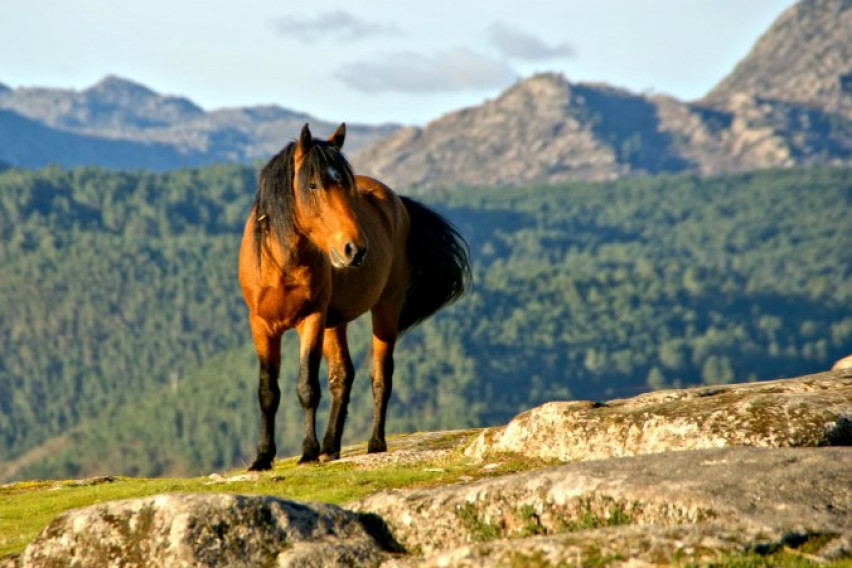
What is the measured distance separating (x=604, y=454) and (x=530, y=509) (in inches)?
161

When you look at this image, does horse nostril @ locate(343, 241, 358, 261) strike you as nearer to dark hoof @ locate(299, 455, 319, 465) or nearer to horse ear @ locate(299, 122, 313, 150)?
horse ear @ locate(299, 122, 313, 150)

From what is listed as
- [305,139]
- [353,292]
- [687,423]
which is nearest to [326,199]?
[305,139]

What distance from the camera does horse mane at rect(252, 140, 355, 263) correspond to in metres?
17.7

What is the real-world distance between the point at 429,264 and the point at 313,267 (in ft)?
17.1

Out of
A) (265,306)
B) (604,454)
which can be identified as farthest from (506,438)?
(265,306)

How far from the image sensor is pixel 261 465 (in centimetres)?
1836

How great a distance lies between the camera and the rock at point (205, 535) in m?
11.0

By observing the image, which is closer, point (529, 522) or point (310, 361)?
point (529, 522)

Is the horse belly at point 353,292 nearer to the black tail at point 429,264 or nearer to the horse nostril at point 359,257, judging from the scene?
the black tail at point 429,264

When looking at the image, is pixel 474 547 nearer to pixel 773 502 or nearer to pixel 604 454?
pixel 773 502

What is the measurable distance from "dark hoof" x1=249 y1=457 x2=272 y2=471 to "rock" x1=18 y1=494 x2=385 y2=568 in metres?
6.54

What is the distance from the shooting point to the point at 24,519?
15.5 metres

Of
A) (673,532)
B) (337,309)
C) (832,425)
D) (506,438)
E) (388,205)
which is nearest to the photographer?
(673,532)

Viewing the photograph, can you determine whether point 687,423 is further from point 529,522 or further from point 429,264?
point 429,264
